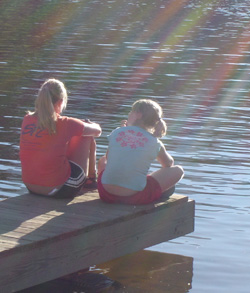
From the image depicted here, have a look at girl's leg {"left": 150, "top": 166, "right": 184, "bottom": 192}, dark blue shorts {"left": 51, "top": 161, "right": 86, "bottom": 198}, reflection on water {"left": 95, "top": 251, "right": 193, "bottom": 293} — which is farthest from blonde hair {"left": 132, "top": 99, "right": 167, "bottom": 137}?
reflection on water {"left": 95, "top": 251, "right": 193, "bottom": 293}

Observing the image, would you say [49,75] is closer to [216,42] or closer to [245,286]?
[216,42]

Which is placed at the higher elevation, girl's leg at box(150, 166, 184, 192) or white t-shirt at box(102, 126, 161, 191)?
white t-shirt at box(102, 126, 161, 191)

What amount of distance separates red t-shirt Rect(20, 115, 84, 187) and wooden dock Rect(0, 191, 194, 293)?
19 cm

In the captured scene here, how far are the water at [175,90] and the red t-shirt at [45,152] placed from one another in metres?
0.90

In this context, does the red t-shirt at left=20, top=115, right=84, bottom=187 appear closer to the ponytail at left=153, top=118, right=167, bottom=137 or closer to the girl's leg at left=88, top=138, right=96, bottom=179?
the girl's leg at left=88, top=138, right=96, bottom=179

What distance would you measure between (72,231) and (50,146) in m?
1.15

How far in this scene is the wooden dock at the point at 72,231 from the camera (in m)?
5.49

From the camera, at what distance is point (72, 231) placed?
5.81 meters

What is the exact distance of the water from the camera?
729cm

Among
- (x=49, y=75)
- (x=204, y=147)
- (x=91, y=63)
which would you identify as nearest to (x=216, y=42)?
(x=91, y=63)

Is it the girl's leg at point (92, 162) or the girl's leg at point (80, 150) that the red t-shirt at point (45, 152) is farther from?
the girl's leg at point (92, 162)

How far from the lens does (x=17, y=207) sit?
6488 mm


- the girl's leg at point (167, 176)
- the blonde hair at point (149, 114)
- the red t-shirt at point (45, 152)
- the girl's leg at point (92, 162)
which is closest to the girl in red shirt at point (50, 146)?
the red t-shirt at point (45, 152)

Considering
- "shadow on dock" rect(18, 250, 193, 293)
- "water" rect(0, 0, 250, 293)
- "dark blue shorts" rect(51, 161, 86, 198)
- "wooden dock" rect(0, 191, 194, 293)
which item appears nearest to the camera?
"wooden dock" rect(0, 191, 194, 293)
